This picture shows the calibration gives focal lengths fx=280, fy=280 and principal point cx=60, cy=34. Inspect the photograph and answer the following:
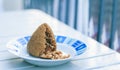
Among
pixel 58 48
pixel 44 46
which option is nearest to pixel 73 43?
pixel 58 48

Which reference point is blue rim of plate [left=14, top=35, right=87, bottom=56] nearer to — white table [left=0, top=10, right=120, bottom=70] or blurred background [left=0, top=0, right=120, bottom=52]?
white table [left=0, top=10, right=120, bottom=70]

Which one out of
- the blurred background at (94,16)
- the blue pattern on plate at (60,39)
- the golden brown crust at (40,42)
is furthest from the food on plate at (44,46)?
the blurred background at (94,16)

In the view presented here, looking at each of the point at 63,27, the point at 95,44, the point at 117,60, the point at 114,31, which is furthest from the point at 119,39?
the point at 117,60

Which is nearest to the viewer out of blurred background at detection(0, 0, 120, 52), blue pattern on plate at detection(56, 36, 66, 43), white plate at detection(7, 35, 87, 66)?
white plate at detection(7, 35, 87, 66)

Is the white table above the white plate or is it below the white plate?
below

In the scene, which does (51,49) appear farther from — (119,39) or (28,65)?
(119,39)

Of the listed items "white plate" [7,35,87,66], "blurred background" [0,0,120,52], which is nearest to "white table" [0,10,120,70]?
"white plate" [7,35,87,66]
